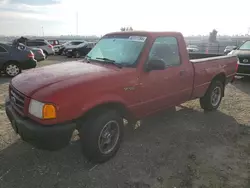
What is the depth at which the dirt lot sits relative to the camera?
326cm

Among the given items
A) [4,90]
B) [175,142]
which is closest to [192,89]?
[175,142]

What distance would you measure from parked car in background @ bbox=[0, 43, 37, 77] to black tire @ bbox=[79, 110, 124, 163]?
8.45 meters

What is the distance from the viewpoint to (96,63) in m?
4.22

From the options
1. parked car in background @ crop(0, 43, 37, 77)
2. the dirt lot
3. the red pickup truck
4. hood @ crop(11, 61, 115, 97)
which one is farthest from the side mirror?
parked car in background @ crop(0, 43, 37, 77)

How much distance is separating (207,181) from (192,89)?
7.41ft

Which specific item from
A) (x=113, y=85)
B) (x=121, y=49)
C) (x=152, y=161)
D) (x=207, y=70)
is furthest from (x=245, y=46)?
(x=113, y=85)

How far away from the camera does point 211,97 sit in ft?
19.5

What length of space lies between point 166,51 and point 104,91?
1706 millimetres

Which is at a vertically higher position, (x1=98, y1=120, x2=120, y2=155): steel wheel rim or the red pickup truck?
the red pickup truck

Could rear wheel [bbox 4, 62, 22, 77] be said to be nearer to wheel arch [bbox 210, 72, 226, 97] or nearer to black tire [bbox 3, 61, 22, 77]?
black tire [bbox 3, 61, 22, 77]

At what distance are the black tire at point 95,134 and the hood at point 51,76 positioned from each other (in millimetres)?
582

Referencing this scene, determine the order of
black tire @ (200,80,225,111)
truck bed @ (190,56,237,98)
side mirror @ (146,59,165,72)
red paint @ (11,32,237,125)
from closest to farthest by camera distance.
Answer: red paint @ (11,32,237,125) < side mirror @ (146,59,165,72) < truck bed @ (190,56,237,98) < black tire @ (200,80,225,111)

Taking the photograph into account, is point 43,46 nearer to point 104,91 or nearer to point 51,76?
point 51,76

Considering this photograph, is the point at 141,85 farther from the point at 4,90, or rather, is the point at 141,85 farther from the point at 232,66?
the point at 4,90
